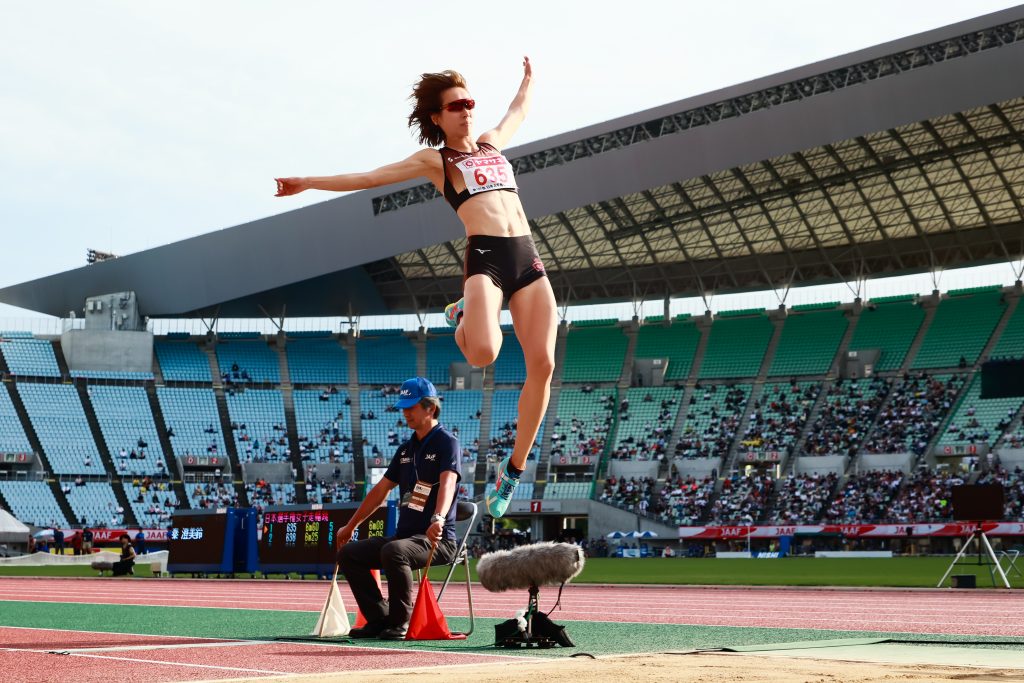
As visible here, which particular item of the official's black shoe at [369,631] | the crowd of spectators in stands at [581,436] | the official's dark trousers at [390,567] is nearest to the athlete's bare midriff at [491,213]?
the official's dark trousers at [390,567]

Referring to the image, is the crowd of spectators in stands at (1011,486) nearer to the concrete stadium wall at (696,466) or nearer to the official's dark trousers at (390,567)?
the concrete stadium wall at (696,466)

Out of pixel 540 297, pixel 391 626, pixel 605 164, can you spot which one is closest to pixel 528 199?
pixel 605 164

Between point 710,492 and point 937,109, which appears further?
point 710,492

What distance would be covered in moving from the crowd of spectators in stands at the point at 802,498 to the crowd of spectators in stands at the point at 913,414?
2.31 metres

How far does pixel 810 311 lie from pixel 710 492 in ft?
37.3

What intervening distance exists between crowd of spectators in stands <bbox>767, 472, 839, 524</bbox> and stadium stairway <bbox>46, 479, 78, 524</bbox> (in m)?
25.8

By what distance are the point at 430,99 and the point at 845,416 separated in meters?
43.6

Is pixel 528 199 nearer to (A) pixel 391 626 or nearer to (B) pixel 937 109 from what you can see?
(B) pixel 937 109

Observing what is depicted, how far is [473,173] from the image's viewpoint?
5602mm

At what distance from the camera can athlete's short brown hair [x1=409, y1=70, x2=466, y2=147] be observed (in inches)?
230

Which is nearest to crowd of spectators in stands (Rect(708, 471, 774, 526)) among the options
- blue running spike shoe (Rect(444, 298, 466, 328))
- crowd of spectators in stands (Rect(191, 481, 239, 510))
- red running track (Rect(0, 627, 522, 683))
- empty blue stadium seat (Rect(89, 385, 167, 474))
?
crowd of spectators in stands (Rect(191, 481, 239, 510))

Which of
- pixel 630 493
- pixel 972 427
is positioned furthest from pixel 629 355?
pixel 972 427

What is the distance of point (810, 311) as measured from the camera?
173 ft

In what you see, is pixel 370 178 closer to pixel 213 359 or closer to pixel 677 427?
pixel 677 427
